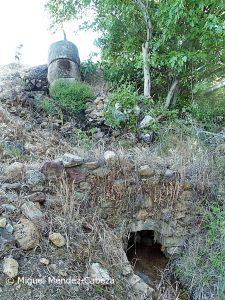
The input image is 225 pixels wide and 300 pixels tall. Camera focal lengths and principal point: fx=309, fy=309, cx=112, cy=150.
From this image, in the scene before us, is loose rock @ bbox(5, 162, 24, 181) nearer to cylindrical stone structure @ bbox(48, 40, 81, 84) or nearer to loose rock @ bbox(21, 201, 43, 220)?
loose rock @ bbox(21, 201, 43, 220)

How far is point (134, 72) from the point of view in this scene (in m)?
5.59

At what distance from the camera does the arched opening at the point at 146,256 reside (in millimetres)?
2832

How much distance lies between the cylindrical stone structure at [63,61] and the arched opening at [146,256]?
3.47 meters

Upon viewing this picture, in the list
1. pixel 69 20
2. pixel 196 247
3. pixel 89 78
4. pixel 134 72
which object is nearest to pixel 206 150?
pixel 196 247

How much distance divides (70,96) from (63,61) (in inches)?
46.5

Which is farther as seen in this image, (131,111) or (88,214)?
(131,111)

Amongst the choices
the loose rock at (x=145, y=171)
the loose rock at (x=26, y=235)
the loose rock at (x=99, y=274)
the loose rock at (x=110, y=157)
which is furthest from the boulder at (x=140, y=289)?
the loose rock at (x=110, y=157)

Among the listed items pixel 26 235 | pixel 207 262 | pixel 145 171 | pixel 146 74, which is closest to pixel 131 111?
pixel 146 74

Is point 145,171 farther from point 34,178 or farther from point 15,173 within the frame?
point 15,173

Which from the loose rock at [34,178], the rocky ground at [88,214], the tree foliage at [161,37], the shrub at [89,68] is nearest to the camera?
the rocky ground at [88,214]

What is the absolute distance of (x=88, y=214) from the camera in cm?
266

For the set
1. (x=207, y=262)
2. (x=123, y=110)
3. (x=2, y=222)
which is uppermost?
(x=123, y=110)

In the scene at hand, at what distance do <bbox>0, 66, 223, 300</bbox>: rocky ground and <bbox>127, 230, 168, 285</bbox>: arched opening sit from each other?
0.51ft

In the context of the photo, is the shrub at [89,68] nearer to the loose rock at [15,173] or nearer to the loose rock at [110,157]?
the loose rock at [110,157]
